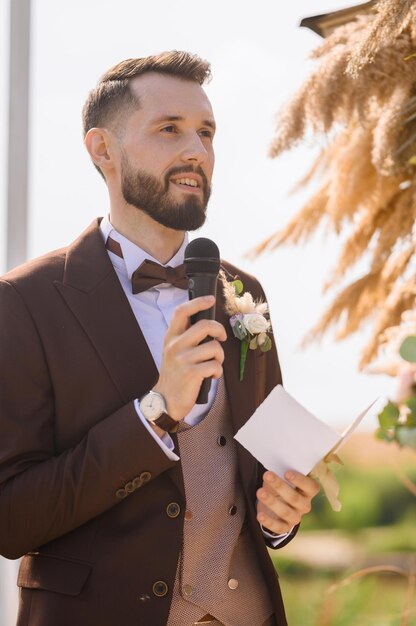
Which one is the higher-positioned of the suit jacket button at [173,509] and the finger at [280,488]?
the finger at [280,488]

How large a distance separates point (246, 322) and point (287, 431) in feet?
1.55

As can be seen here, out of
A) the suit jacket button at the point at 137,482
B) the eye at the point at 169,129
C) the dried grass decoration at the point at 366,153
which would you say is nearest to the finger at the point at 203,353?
the suit jacket button at the point at 137,482

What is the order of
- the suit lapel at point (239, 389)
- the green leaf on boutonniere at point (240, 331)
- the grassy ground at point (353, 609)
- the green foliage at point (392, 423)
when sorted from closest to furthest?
1. the green foliage at point (392, 423)
2. the suit lapel at point (239, 389)
3. the green leaf on boutonniere at point (240, 331)
4. the grassy ground at point (353, 609)

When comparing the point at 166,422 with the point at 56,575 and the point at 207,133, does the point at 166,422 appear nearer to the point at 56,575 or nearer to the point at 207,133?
the point at 56,575

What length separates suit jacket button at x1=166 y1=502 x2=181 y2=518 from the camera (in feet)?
7.30

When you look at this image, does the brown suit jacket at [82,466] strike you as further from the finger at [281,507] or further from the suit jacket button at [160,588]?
the finger at [281,507]

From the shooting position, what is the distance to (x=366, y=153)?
10.4 feet

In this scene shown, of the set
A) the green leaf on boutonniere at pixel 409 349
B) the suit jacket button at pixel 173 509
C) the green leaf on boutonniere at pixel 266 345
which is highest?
the green leaf on boutonniere at pixel 409 349

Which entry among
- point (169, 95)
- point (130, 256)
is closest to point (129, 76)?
point (169, 95)

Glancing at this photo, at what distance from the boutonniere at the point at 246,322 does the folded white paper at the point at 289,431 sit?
0.39m

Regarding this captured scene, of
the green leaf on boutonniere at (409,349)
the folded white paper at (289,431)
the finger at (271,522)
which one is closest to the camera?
the green leaf on boutonniere at (409,349)

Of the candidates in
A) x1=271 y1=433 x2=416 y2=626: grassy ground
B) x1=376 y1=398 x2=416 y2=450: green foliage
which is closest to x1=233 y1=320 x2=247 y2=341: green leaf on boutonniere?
x1=376 y1=398 x2=416 y2=450: green foliage

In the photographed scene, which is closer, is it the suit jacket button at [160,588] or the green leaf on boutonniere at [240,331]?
the suit jacket button at [160,588]

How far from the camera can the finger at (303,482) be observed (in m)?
2.18
